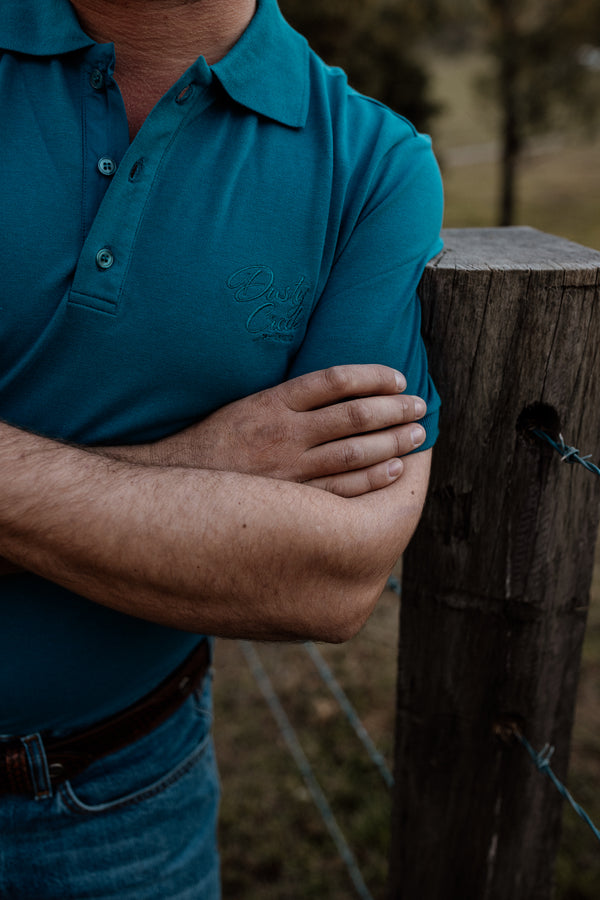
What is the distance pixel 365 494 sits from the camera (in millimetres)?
1229

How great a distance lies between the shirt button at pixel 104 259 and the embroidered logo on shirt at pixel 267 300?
19cm

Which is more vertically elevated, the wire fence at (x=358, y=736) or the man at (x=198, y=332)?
the man at (x=198, y=332)

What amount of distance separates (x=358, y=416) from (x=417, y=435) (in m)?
0.11

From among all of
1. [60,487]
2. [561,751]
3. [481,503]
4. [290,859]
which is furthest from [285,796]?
[60,487]

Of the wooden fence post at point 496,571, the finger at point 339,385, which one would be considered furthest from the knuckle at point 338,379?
the wooden fence post at point 496,571

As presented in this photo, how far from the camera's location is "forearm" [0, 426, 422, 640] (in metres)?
1.14

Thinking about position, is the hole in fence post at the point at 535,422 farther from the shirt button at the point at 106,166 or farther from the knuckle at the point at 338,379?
the shirt button at the point at 106,166

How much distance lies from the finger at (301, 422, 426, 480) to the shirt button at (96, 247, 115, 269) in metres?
0.44

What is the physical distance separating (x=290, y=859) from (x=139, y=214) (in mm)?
2528

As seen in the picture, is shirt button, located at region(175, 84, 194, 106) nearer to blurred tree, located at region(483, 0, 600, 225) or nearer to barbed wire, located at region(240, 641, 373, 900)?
barbed wire, located at region(240, 641, 373, 900)

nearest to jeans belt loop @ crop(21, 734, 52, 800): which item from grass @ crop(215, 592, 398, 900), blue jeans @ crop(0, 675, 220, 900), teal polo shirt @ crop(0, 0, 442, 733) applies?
blue jeans @ crop(0, 675, 220, 900)

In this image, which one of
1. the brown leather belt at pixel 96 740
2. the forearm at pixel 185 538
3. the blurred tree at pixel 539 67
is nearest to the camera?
the forearm at pixel 185 538

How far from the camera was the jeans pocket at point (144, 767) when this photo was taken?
56.2 inches

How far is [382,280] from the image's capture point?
122 centimetres
